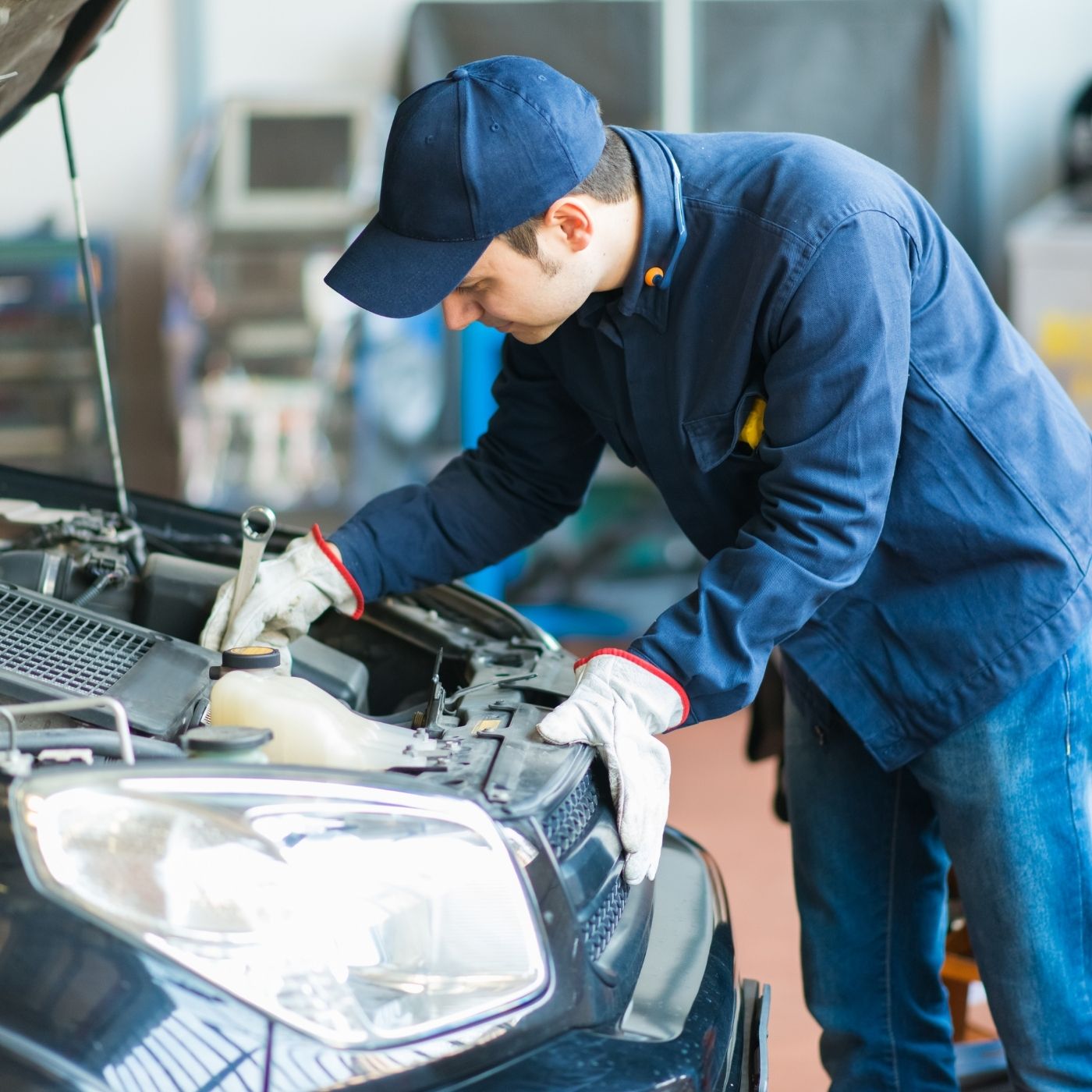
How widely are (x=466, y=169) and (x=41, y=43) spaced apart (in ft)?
2.16

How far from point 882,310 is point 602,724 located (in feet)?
1.55

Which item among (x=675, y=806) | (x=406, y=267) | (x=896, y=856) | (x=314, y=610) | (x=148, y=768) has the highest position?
(x=406, y=267)

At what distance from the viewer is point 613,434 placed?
1583mm

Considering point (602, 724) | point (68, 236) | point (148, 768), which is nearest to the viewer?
point (148, 768)

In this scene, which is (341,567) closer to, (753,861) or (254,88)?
(753,861)

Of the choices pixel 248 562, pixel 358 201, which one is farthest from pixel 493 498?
pixel 358 201

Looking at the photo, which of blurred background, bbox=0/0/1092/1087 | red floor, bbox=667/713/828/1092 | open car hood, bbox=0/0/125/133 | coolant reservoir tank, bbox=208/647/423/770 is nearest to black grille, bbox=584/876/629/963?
coolant reservoir tank, bbox=208/647/423/770

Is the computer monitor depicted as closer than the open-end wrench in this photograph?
No

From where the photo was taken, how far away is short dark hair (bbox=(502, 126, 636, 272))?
1291mm

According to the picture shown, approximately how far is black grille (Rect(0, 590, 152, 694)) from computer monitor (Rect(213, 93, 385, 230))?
129 inches

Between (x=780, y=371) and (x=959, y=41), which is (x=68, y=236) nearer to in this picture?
(x=959, y=41)

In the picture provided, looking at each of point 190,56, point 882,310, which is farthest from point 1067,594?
point 190,56

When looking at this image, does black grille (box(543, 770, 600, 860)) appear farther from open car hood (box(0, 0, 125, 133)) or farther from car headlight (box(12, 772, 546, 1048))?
open car hood (box(0, 0, 125, 133))

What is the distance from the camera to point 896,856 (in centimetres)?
168
